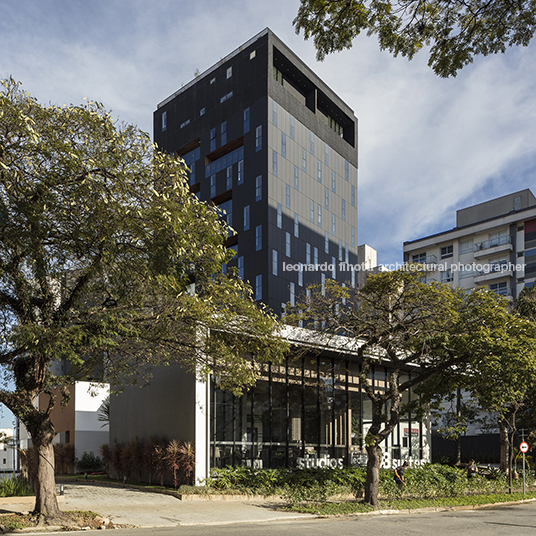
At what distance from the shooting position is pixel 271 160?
63.3 metres

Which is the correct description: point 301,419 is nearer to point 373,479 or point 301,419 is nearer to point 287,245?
point 373,479

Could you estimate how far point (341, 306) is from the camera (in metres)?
21.0

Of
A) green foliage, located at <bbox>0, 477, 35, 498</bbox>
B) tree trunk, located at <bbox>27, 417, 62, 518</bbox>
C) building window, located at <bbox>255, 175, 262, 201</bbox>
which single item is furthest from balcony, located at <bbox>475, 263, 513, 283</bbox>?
tree trunk, located at <bbox>27, 417, 62, 518</bbox>

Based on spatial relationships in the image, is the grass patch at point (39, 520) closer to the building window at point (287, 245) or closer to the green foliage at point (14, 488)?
the green foliage at point (14, 488)

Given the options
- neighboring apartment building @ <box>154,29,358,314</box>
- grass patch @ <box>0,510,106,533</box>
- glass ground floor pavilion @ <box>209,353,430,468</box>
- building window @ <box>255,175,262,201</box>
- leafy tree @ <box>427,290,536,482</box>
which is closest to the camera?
grass patch @ <box>0,510,106,533</box>

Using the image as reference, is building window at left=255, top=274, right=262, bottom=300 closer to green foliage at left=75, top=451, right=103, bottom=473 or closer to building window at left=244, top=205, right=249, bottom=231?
building window at left=244, top=205, right=249, bottom=231

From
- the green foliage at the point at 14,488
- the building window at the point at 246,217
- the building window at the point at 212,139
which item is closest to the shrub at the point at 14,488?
the green foliage at the point at 14,488

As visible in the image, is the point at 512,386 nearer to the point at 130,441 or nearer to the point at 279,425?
the point at 279,425

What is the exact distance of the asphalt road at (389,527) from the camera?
13.5 meters

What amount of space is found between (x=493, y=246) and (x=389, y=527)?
62.8 meters

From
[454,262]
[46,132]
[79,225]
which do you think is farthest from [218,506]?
[454,262]

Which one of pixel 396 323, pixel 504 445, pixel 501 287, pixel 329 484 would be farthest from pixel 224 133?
pixel 329 484

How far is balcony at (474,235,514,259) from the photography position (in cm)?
7019

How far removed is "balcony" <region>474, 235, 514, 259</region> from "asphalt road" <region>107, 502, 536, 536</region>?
55961 mm
